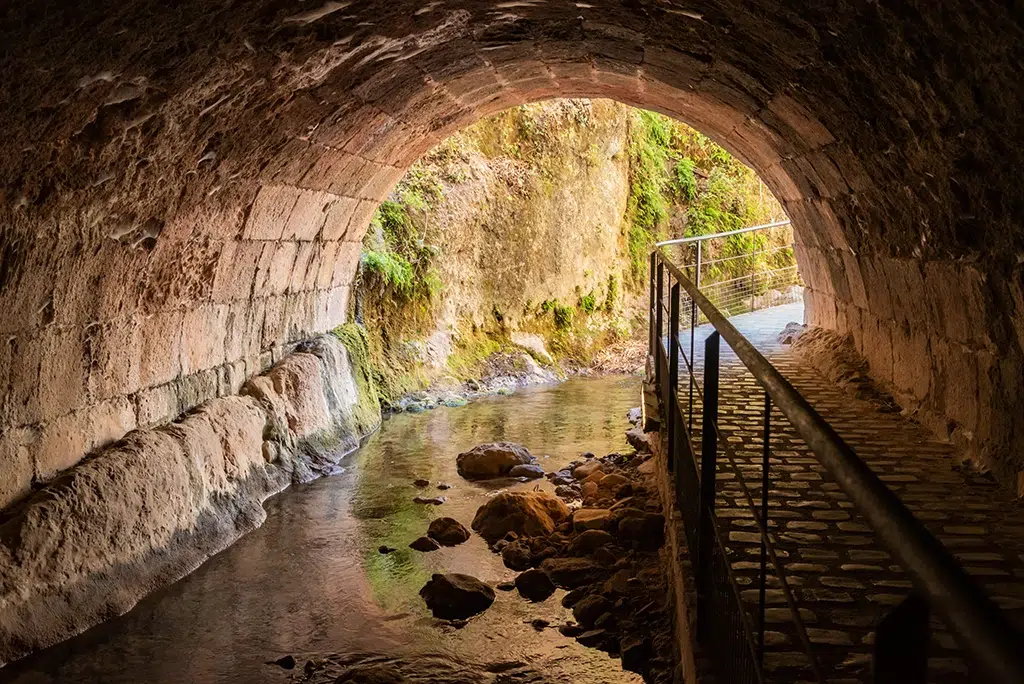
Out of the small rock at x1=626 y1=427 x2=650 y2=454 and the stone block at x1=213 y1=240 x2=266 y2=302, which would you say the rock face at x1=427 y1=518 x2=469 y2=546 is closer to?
the small rock at x1=626 y1=427 x2=650 y2=454

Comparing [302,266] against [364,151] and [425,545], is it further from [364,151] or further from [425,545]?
[425,545]

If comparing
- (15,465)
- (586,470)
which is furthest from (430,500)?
(15,465)

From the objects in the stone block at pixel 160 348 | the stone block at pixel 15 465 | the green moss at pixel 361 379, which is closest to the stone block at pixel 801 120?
the stone block at pixel 160 348

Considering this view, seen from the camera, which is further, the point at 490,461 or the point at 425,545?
the point at 490,461

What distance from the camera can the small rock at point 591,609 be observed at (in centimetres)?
518

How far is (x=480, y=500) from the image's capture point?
775 cm

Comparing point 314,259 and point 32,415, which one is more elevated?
point 314,259

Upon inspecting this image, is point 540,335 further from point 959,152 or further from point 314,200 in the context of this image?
point 959,152

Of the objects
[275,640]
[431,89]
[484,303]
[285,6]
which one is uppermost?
[431,89]

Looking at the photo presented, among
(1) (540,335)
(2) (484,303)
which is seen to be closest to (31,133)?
(2) (484,303)

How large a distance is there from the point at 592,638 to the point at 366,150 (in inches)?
201

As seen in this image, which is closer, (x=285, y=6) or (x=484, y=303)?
(x=285, y=6)

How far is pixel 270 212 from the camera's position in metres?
7.72

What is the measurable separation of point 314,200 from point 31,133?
14.2ft
